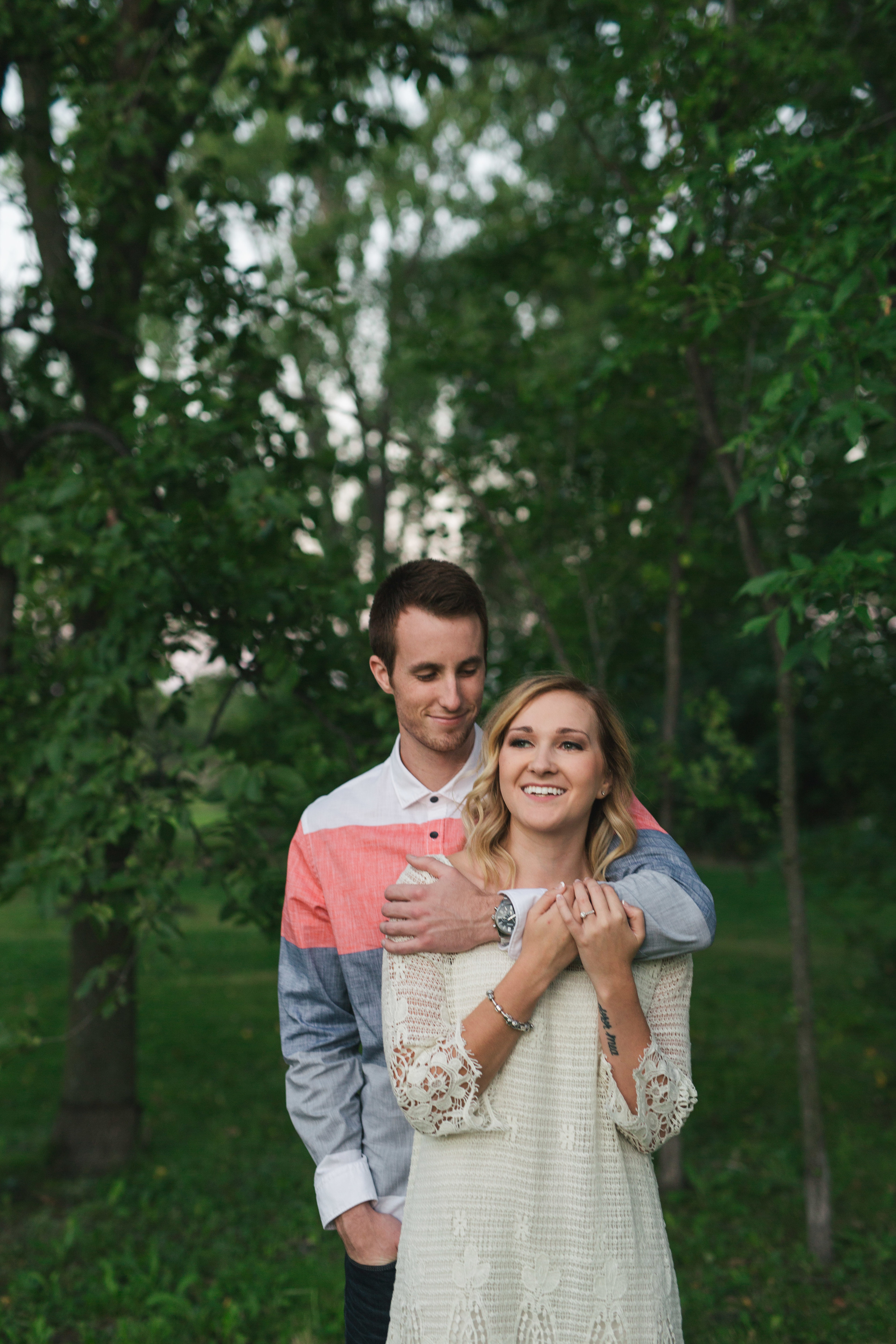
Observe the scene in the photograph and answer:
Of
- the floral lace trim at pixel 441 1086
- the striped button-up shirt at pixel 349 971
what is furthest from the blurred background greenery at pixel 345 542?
the floral lace trim at pixel 441 1086

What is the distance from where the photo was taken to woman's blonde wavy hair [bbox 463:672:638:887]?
6.07ft

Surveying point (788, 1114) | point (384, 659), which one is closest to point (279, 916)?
point (384, 659)

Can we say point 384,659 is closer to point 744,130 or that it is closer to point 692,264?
point 692,264

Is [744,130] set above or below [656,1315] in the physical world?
Result: above

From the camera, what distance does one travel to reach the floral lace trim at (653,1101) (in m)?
1.62

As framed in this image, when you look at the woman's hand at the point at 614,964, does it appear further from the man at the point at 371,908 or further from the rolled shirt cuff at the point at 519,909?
the man at the point at 371,908

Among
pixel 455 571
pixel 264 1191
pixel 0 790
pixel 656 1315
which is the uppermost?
pixel 455 571

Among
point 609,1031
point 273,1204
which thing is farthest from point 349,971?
point 273,1204

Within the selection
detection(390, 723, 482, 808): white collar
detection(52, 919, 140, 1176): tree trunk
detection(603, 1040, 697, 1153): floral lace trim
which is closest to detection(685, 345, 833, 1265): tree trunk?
detection(390, 723, 482, 808): white collar

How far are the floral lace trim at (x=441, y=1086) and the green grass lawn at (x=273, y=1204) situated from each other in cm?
157

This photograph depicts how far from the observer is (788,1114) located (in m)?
5.93

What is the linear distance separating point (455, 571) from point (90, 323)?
3237mm

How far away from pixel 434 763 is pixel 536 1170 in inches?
30.8

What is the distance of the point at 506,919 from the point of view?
66.6 inches
